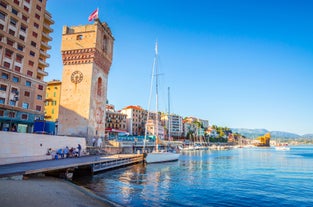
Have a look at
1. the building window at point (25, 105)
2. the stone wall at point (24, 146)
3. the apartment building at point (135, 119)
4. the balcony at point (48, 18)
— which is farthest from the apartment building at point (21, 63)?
the apartment building at point (135, 119)

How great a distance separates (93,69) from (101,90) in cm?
462

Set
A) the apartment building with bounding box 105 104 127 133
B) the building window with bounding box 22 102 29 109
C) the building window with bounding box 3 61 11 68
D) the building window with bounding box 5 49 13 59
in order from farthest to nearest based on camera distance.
Answer: the apartment building with bounding box 105 104 127 133 < the building window with bounding box 22 102 29 109 < the building window with bounding box 5 49 13 59 < the building window with bounding box 3 61 11 68

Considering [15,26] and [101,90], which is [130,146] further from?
[15,26]

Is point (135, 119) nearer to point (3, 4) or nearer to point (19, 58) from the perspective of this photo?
point (19, 58)

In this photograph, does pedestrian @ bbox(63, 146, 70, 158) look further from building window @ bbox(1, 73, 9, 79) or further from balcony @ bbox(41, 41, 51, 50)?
balcony @ bbox(41, 41, 51, 50)

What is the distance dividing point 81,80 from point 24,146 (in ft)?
57.6

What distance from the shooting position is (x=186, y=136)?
13838 centimetres

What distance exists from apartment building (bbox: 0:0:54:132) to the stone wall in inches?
323

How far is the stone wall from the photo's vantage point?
64.2ft

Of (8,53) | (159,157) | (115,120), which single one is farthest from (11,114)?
(115,120)

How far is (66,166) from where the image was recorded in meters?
19.0

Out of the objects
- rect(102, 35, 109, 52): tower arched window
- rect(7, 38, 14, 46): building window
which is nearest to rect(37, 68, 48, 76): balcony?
rect(7, 38, 14, 46): building window

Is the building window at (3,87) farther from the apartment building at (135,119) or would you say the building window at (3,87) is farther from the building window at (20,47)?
the apartment building at (135,119)

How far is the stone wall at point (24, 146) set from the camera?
19562 mm
